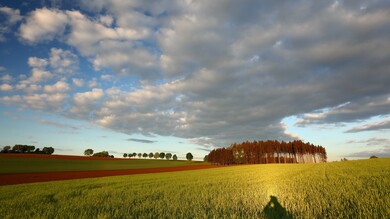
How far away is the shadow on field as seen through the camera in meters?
7.38

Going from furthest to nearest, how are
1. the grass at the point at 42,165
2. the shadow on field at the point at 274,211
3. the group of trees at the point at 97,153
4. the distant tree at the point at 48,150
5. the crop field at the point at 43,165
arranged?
the group of trees at the point at 97,153
the distant tree at the point at 48,150
the crop field at the point at 43,165
the grass at the point at 42,165
the shadow on field at the point at 274,211

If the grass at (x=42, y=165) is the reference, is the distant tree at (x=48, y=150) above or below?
above

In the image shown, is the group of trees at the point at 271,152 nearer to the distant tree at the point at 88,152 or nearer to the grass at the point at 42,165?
the grass at the point at 42,165

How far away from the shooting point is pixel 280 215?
7570 mm

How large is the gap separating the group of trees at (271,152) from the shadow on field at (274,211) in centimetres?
11846

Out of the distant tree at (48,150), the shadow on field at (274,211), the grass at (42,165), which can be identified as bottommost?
the grass at (42,165)

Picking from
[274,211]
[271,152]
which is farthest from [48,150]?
[274,211]

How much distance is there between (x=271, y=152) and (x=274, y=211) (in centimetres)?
12070

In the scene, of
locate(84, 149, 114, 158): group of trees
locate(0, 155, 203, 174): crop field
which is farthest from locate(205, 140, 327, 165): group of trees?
locate(84, 149, 114, 158): group of trees

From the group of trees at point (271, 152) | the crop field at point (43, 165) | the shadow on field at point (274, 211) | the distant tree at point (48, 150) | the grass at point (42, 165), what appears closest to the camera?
the shadow on field at point (274, 211)

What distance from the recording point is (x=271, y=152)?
120250mm

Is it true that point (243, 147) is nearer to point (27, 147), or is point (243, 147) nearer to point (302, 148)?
point (302, 148)

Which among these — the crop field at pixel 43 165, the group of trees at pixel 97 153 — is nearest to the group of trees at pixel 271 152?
the crop field at pixel 43 165

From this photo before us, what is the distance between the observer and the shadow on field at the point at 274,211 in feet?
24.2
